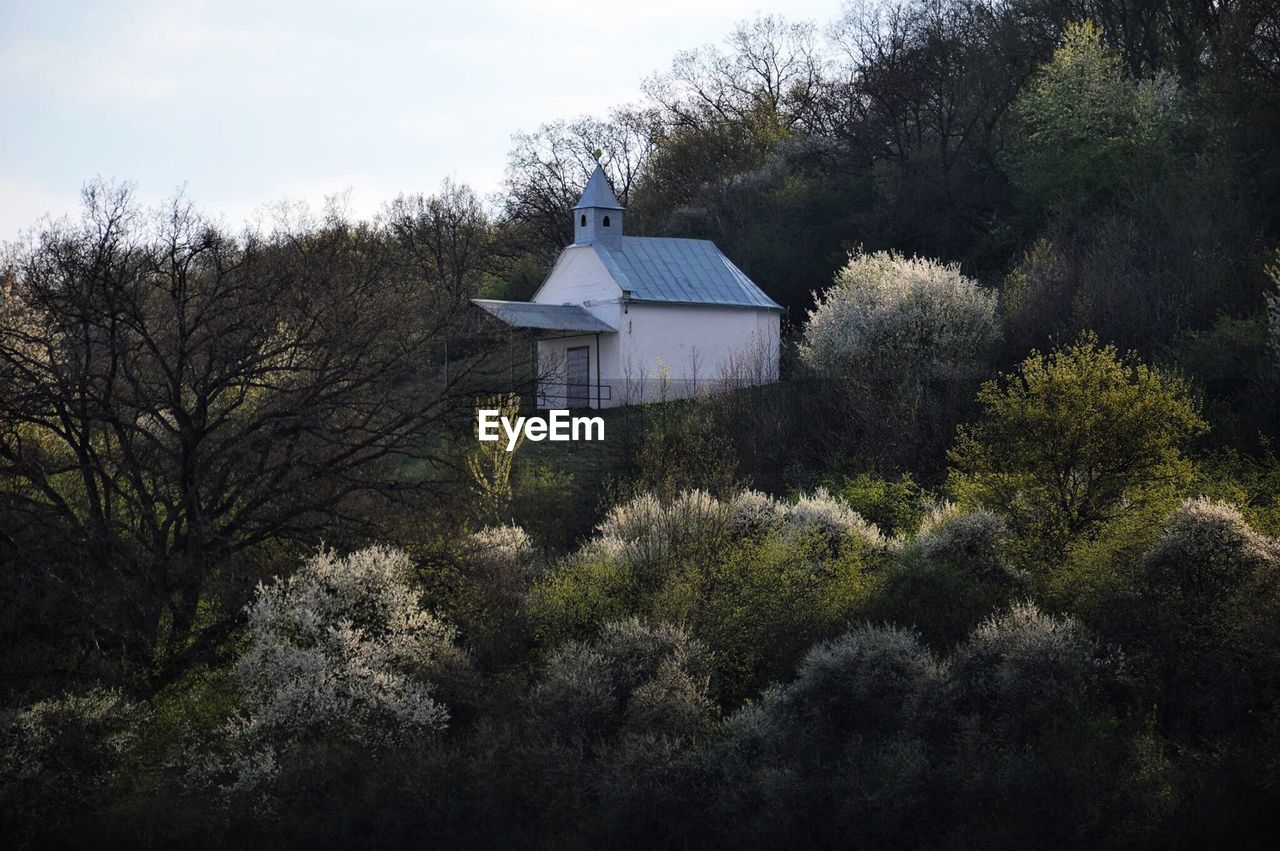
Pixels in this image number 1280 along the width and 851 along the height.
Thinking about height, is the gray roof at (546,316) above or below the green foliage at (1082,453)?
above

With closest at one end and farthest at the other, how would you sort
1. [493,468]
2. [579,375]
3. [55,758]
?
[55,758]
[493,468]
[579,375]

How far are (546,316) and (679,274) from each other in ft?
13.6

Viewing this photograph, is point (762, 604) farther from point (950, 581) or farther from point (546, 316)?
point (546, 316)

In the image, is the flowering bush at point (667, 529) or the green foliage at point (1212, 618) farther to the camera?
the flowering bush at point (667, 529)

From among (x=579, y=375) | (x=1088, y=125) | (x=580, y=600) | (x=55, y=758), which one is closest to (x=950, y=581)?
(x=580, y=600)

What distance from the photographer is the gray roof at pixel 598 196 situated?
113 ft

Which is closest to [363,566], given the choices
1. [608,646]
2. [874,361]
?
[608,646]

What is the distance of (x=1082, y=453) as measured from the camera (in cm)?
1609

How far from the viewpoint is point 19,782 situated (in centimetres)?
1260

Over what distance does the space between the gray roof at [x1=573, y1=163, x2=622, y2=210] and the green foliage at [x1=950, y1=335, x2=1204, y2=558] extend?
19.4 meters

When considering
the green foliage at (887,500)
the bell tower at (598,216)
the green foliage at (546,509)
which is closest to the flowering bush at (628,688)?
the green foliage at (546,509)

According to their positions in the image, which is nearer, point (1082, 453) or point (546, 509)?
point (1082, 453)

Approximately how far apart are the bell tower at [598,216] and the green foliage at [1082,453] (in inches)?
758

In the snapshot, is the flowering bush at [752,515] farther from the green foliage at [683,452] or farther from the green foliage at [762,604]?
the green foliage at [762,604]
